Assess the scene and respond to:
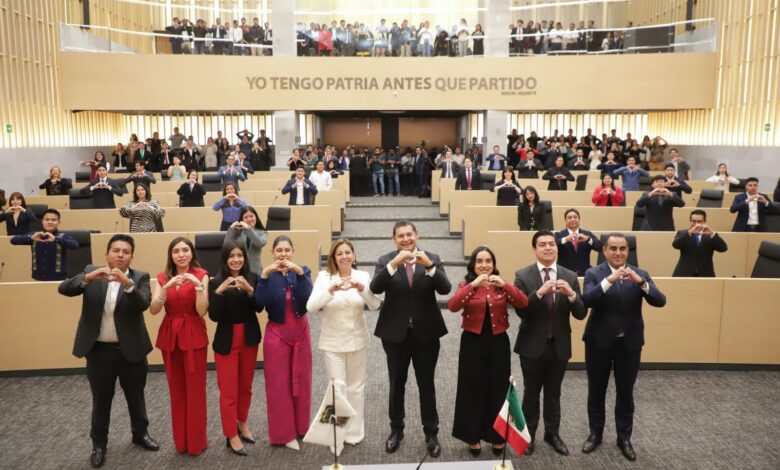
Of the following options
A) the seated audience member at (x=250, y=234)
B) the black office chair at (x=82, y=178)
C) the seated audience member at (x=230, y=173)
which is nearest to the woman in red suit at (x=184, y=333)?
the seated audience member at (x=250, y=234)

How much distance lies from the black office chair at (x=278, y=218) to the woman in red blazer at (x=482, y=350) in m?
5.03

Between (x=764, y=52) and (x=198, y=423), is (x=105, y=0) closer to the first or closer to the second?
(x=764, y=52)

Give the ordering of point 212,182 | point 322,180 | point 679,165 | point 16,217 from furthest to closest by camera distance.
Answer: point 679,165 → point 212,182 → point 322,180 → point 16,217

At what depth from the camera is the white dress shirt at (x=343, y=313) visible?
4496 mm

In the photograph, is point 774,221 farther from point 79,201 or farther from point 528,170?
point 79,201

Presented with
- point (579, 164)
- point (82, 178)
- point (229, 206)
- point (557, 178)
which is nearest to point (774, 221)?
point (557, 178)

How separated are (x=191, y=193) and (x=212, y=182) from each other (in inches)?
96.4

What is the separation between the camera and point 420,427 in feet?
16.7

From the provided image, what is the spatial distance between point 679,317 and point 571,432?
1.91 m

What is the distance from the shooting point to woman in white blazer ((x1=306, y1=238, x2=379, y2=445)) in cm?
445

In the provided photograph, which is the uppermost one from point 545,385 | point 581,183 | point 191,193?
point 581,183

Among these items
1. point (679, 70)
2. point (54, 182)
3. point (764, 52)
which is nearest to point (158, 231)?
point (54, 182)

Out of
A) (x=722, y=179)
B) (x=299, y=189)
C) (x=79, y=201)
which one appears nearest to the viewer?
(x=299, y=189)

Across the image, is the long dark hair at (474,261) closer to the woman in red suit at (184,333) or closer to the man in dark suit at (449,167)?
the woman in red suit at (184,333)
